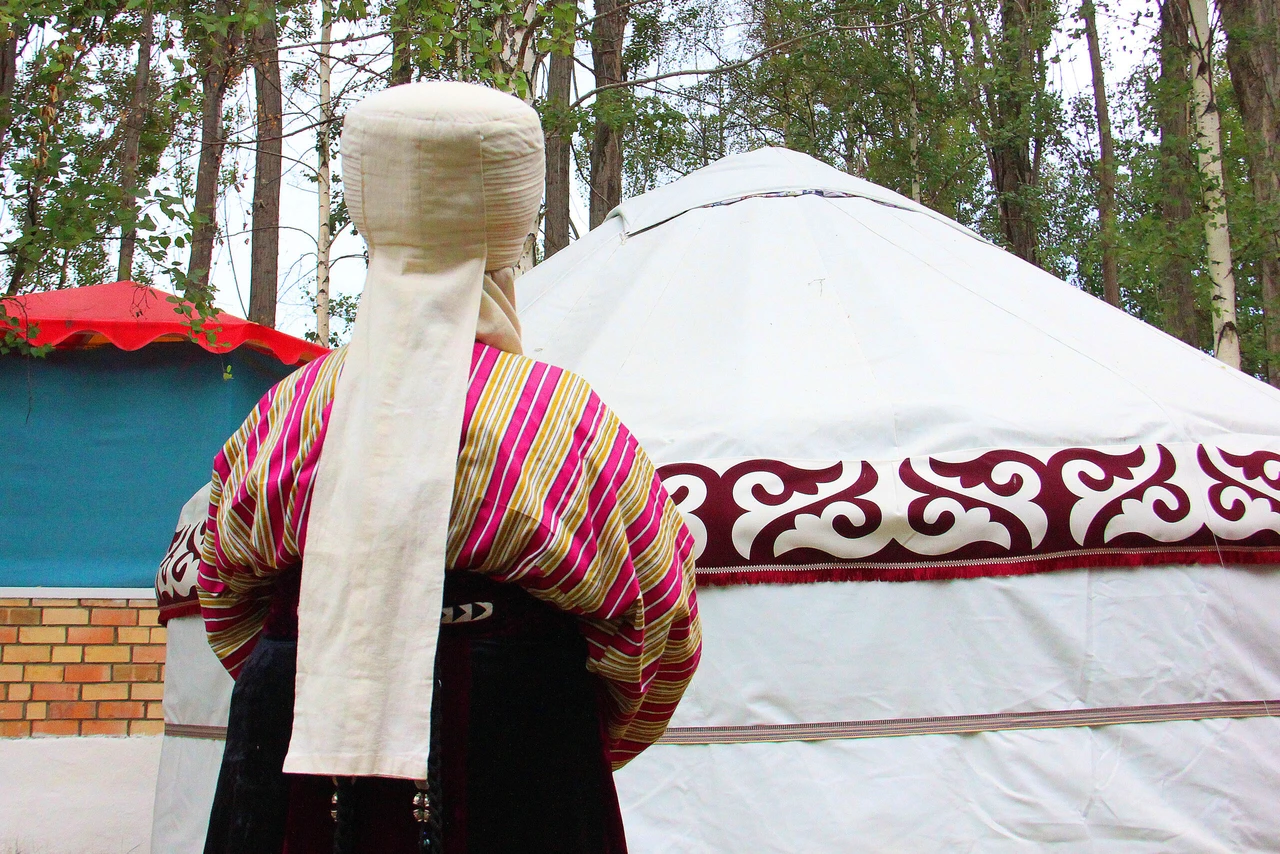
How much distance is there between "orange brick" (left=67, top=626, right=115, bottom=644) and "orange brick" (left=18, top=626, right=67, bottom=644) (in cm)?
2

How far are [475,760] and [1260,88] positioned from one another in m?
7.81

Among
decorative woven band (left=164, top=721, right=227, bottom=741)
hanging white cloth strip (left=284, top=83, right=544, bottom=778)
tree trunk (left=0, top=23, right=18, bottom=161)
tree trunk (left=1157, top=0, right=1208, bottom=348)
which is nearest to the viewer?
hanging white cloth strip (left=284, top=83, right=544, bottom=778)

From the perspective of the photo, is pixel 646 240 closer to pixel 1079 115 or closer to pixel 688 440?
pixel 688 440

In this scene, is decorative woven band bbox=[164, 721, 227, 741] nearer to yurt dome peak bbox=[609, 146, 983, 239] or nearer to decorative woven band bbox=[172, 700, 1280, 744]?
decorative woven band bbox=[172, 700, 1280, 744]

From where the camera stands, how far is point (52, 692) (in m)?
4.04

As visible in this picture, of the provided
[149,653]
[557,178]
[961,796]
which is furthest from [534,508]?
[557,178]

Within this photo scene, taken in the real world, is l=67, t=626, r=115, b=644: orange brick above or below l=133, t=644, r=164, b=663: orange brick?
above

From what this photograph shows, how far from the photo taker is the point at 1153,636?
7.79 ft

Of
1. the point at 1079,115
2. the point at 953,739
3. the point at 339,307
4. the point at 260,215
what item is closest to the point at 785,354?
the point at 953,739

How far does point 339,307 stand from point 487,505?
40.0ft

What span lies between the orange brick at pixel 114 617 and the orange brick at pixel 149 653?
0.09 meters

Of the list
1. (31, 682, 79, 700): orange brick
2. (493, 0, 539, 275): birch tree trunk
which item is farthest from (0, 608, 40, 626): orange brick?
(493, 0, 539, 275): birch tree trunk

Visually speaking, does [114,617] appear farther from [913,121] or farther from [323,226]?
[913,121]

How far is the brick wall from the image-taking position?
403cm
